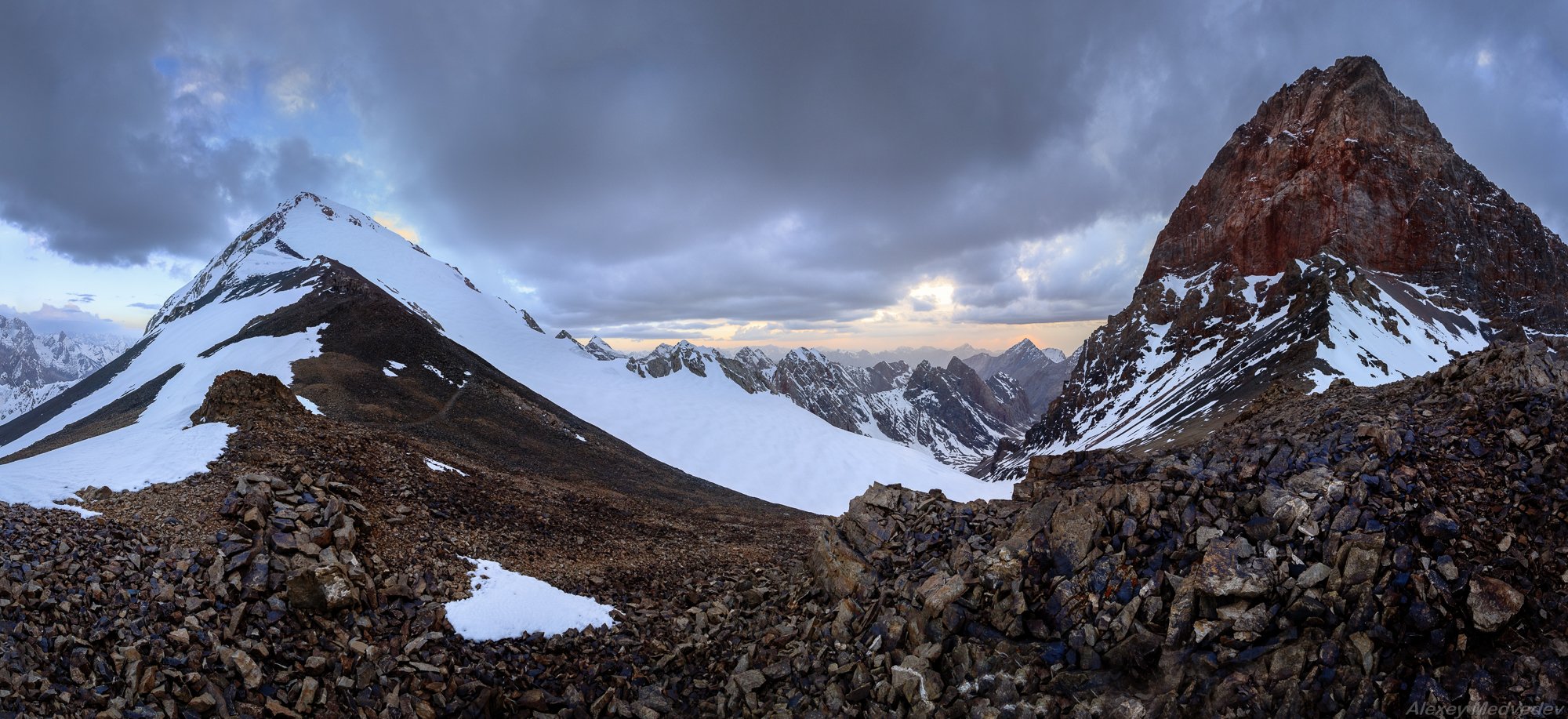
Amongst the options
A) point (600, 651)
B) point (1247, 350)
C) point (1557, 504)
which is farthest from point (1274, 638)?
point (1247, 350)

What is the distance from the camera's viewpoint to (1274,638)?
8828 millimetres

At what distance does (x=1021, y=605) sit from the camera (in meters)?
10.8

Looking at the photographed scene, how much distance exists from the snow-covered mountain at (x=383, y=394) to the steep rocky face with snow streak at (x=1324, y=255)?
58.6 m

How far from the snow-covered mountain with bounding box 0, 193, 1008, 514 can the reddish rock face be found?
369 feet

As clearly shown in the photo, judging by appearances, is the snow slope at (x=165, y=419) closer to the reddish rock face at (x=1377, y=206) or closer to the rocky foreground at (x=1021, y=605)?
the rocky foreground at (x=1021, y=605)

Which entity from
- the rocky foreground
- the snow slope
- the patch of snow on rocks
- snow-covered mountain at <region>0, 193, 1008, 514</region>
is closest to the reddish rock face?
snow-covered mountain at <region>0, 193, 1008, 514</region>

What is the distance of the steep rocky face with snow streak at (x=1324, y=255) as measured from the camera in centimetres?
11312

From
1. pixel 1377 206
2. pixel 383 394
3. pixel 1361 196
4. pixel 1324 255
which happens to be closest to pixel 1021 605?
pixel 383 394

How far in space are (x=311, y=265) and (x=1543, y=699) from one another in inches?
4150

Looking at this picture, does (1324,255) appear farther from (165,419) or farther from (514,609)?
(165,419)

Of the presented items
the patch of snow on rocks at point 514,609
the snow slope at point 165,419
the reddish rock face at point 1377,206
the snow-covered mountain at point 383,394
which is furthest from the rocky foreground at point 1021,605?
the reddish rock face at point 1377,206

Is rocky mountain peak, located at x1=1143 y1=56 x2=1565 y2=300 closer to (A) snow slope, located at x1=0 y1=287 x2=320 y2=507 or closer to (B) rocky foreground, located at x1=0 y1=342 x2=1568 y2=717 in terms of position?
(B) rocky foreground, located at x1=0 y1=342 x2=1568 y2=717

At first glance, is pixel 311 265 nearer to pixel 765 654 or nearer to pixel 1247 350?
pixel 765 654

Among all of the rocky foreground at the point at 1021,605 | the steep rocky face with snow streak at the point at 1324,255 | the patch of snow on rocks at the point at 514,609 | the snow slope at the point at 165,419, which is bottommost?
the patch of snow on rocks at the point at 514,609
